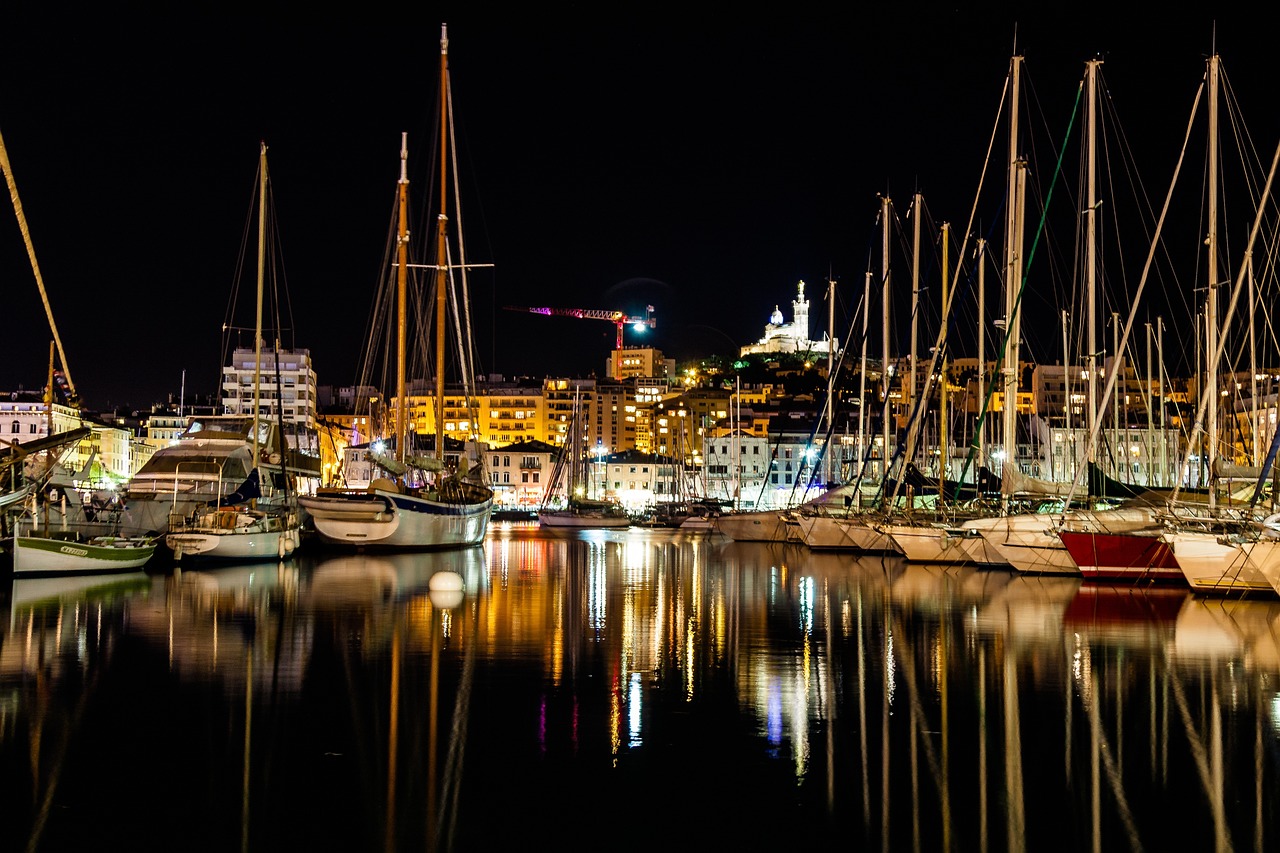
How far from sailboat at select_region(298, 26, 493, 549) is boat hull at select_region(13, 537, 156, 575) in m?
12.8

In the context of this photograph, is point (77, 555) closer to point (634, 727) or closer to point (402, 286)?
point (402, 286)

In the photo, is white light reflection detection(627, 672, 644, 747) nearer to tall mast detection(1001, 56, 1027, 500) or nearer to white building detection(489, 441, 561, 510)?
tall mast detection(1001, 56, 1027, 500)

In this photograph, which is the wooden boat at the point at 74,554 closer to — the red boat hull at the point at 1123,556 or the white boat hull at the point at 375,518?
the white boat hull at the point at 375,518

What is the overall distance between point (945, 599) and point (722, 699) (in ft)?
49.6

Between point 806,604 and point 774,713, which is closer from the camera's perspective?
point 774,713

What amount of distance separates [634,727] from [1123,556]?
23.9 meters

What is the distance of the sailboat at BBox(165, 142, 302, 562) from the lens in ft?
132

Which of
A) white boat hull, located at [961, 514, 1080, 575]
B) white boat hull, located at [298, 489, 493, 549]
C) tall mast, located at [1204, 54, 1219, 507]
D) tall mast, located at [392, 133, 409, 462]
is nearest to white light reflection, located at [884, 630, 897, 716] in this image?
tall mast, located at [1204, 54, 1219, 507]

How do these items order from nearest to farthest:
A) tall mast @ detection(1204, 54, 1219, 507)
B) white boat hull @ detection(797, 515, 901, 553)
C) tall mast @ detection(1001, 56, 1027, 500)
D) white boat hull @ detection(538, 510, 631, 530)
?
tall mast @ detection(1204, 54, 1219, 507), tall mast @ detection(1001, 56, 1027, 500), white boat hull @ detection(797, 515, 901, 553), white boat hull @ detection(538, 510, 631, 530)

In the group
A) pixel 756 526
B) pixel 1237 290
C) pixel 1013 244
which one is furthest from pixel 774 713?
pixel 756 526

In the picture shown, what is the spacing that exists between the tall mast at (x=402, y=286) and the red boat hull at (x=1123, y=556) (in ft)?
90.4

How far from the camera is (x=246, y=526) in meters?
41.9

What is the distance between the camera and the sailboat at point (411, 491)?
49656mm

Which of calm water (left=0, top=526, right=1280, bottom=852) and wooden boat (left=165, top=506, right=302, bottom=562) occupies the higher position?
wooden boat (left=165, top=506, right=302, bottom=562)
